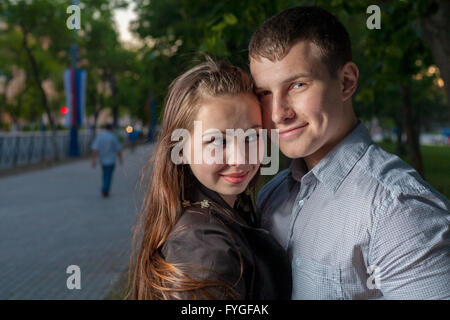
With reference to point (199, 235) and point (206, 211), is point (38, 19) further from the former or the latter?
point (199, 235)

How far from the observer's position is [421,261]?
1406 mm

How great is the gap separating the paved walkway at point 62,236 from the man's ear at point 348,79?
108 cm

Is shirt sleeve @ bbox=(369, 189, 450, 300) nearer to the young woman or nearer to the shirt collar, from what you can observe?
the shirt collar

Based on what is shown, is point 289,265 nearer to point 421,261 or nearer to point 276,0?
point 421,261

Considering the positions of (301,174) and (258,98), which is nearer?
(258,98)

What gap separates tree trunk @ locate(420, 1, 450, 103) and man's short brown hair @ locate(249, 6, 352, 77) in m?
3.48

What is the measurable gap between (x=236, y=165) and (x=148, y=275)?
49 cm

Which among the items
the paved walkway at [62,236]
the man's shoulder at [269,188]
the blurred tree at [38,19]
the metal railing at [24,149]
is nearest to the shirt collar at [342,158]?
the man's shoulder at [269,188]

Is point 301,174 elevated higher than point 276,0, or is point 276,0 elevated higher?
point 276,0

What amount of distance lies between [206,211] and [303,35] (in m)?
0.71

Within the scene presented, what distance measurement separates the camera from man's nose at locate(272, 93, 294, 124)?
66.7 inches
